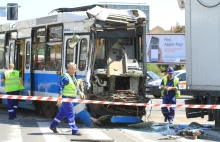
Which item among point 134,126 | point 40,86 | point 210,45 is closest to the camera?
point 210,45

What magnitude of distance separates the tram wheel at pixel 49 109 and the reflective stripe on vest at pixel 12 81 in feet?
3.33

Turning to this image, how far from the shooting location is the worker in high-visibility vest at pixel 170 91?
545 inches

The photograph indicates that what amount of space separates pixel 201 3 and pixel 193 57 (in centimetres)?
143

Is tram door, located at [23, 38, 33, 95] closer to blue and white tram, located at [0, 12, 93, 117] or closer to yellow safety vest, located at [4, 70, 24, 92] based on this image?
blue and white tram, located at [0, 12, 93, 117]

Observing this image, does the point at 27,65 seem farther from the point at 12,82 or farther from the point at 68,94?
the point at 68,94

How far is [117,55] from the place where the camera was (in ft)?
43.5

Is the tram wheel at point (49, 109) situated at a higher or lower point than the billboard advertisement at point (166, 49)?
lower

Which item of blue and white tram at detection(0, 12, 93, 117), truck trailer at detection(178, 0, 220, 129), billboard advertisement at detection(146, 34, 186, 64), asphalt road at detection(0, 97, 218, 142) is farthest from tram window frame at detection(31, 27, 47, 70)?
billboard advertisement at detection(146, 34, 186, 64)

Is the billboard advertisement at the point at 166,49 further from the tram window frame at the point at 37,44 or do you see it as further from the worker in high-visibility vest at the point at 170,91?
the worker in high-visibility vest at the point at 170,91

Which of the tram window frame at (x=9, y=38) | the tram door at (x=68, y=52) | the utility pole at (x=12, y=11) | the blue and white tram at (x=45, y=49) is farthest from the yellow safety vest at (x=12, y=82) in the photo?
the utility pole at (x=12, y=11)

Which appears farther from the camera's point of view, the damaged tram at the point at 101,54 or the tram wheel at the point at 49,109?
the tram wheel at the point at 49,109

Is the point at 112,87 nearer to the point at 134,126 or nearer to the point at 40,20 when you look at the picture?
the point at 134,126

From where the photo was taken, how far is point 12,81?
48.2 feet

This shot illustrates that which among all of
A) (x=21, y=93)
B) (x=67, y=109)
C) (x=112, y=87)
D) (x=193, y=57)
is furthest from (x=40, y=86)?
(x=193, y=57)
